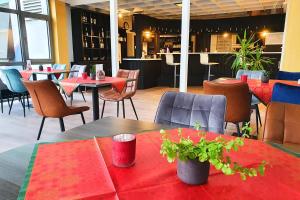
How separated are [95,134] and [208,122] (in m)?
0.71

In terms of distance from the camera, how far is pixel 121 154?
782mm

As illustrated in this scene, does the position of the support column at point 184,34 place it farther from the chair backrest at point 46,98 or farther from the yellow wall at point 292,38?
the chair backrest at point 46,98

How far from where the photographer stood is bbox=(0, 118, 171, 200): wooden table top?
0.69 m

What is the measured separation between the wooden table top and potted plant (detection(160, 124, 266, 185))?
48 cm

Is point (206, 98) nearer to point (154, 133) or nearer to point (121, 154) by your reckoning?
point (154, 133)

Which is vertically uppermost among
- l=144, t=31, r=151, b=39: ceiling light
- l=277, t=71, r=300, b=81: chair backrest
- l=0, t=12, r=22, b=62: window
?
l=144, t=31, r=151, b=39: ceiling light

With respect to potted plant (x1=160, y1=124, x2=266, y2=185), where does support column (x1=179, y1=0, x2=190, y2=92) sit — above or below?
above

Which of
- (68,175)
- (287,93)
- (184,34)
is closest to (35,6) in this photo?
(184,34)

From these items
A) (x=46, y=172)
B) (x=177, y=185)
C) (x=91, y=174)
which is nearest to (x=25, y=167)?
(x=46, y=172)

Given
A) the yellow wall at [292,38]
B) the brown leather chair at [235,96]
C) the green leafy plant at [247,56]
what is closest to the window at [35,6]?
the green leafy plant at [247,56]

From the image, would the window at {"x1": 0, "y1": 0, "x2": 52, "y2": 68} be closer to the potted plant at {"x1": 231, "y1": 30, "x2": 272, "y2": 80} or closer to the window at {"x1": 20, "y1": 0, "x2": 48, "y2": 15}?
the window at {"x1": 20, "y1": 0, "x2": 48, "y2": 15}

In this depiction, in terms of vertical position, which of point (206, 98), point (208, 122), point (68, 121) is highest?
point (206, 98)

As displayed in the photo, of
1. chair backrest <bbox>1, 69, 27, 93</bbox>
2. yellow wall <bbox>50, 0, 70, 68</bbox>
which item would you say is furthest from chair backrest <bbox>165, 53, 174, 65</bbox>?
chair backrest <bbox>1, 69, 27, 93</bbox>

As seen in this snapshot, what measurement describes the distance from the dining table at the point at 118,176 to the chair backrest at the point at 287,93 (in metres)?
1.13
